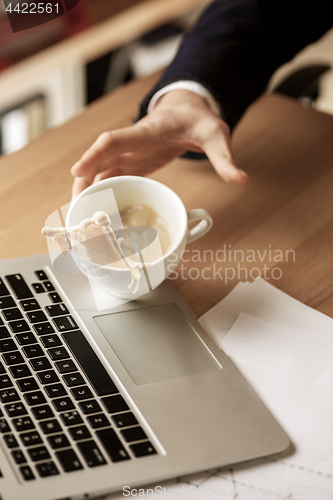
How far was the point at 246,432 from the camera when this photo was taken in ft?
1.30

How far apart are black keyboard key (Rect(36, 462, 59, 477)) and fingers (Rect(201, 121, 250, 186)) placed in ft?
1.15

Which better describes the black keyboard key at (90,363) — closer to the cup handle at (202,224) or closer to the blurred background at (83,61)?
the cup handle at (202,224)

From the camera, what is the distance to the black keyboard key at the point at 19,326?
0.44 metres

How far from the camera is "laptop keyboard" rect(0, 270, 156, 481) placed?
1.18 ft

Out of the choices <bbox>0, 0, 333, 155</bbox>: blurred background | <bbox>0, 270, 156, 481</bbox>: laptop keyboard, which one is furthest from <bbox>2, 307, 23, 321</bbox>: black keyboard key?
<bbox>0, 0, 333, 155</bbox>: blurred background

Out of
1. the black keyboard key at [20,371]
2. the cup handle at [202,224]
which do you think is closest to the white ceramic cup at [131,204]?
the cup handle at [202,224]

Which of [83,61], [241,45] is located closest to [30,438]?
[241,45]

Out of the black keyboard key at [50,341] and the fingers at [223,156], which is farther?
the fingers at [223,156]

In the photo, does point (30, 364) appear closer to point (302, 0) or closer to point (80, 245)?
point (80, 245)

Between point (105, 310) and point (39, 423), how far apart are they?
0.14 meters

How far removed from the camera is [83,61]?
1224 mm

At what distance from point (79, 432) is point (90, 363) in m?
0.07

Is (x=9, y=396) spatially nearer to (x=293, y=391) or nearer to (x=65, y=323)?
(x=65, y=323)

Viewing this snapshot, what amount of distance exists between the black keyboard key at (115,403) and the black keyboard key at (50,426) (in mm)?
43
